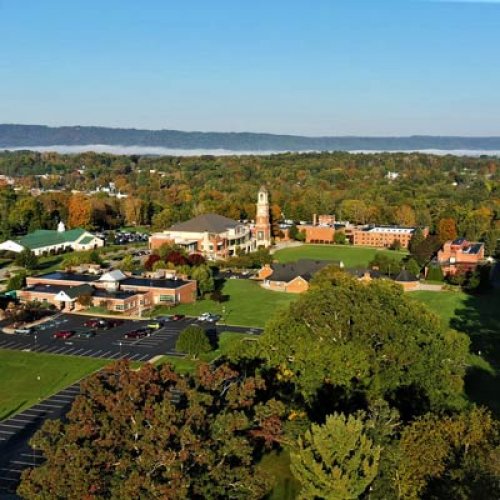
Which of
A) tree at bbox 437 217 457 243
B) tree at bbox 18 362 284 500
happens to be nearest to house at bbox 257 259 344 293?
tree at bbox 437 217 457 243

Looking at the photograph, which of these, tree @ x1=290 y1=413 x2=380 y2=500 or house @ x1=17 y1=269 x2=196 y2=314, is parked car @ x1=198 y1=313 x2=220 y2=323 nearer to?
house @ x1=17 y1=269 x2=196 y2=314

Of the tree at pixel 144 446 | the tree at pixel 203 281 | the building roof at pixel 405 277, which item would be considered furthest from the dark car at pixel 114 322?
the building roof at pixel 405 277

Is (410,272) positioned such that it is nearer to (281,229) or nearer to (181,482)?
(281,229)

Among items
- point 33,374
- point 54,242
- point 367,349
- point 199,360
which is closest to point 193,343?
point 199,360

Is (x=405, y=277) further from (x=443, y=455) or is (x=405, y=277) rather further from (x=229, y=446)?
(x=229, y=446)

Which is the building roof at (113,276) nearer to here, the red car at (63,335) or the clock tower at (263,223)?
the red car at (63,335)

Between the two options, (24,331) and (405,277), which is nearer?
(24,331)

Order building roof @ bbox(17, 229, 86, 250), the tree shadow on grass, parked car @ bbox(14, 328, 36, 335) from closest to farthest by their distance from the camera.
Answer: the tree shadow on grass, parked car @ bbox(14, 328, 36, 335), building roof @ bbox(17, 229, 86, 250)
